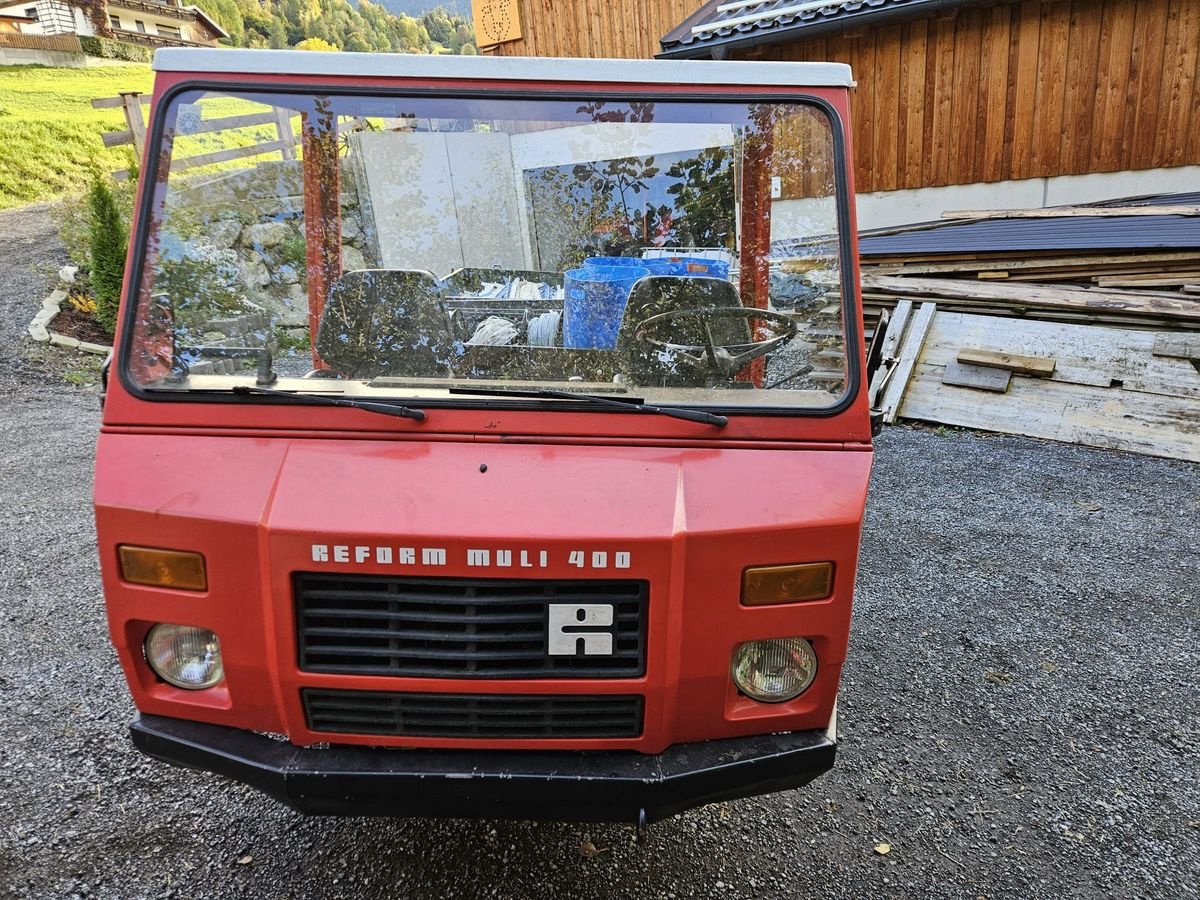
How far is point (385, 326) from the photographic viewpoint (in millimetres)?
2377

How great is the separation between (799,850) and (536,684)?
4.18 ft

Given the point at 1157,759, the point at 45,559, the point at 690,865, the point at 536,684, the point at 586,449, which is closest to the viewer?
the point at 536,684

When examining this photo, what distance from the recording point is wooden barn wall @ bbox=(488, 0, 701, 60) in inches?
480

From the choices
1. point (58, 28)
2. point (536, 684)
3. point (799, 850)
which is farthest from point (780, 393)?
point (58, 28)

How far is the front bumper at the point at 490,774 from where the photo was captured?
1.94 m

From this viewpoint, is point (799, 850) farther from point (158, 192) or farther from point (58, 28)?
point (58, 28)

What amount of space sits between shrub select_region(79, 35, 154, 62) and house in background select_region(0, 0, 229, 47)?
1.66 m

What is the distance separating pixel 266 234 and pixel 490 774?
1.68 m

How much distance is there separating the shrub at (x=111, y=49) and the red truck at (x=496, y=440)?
157ft

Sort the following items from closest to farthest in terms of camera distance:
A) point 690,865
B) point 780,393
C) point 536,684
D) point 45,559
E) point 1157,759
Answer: point 536,684 < point 780,393 < point 690,865 < point 1157,759 < point 45,559

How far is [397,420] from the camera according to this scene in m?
2.11

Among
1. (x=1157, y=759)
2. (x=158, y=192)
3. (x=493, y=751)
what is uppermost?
(x=158, y=192)

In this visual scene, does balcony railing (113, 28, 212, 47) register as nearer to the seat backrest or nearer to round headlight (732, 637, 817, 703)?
the seat backrest

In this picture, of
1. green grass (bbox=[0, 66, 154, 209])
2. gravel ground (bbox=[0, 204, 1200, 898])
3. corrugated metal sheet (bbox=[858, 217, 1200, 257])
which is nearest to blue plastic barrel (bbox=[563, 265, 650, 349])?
gravel ground (bbox=[0, 204, 1200, 898])
